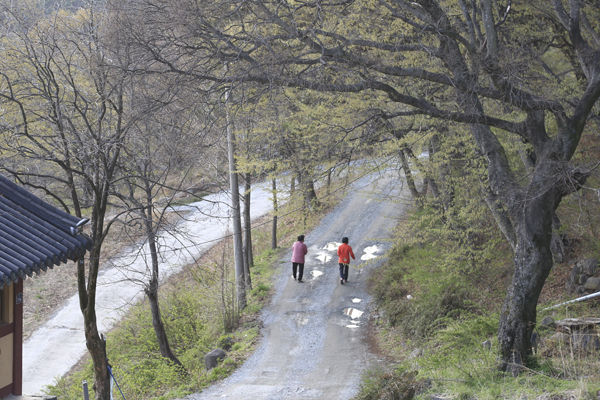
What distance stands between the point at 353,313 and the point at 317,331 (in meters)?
1.70

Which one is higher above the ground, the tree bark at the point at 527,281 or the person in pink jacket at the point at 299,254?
the person in pink jacket at the point at 299,254

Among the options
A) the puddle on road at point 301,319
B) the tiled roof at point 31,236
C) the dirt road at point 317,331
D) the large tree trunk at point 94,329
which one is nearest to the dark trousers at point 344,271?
the dirt road at point 317,331

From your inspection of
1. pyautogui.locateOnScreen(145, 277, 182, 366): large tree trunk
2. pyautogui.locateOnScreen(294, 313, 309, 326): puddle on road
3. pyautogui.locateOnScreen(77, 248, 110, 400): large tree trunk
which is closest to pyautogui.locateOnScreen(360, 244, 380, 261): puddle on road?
pyautogui.locateOnScreen(294, 313, 309, 326): puddle on road

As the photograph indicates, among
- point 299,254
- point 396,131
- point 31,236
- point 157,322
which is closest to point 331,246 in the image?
point 299,254

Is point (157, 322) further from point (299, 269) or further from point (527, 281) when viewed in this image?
point (527, 281)

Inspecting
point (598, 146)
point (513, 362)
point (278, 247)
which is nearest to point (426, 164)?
point (598, 146)

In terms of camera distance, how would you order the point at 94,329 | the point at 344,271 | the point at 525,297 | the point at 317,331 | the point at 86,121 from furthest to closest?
the point at 344,271 → the point at 317,331 → the point at 94,329 → the point at 86,121 → the point at 525,297

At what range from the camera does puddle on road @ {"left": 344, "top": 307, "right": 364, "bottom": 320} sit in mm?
16672

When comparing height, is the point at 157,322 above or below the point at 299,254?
below

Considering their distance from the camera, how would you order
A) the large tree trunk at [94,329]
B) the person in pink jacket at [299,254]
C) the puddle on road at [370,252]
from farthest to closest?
the puddle on road at [370,252], the person in pink jacket at [299,254], the large tree trunk at [94,329]

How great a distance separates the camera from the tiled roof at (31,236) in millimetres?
7383

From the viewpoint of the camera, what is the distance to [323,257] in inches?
874

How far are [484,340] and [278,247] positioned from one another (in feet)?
47.3

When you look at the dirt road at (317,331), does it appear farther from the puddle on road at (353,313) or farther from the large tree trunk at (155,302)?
the large tree trunk at (155,302)
